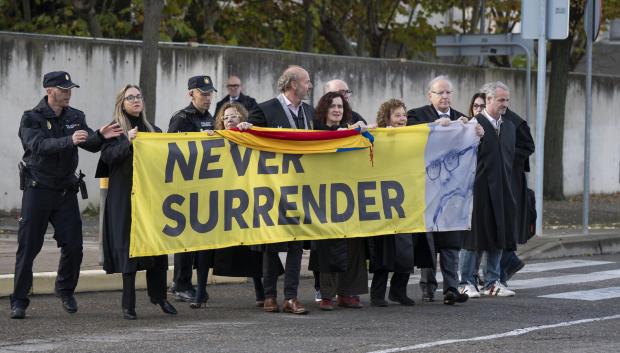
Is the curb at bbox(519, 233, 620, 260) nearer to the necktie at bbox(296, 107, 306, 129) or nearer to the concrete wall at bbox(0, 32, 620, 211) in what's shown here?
the concrete wall at bbox(0, 32, 620, 211)

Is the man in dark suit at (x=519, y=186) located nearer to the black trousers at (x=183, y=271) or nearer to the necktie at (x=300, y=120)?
the necktie at (x=300, y=120)

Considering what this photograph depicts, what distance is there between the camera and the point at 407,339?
9.80 meters

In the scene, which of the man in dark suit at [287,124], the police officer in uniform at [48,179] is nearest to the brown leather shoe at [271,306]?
the man in dark suit at [287,124]

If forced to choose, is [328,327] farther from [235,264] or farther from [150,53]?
[150,53]

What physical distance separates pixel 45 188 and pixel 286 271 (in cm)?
198

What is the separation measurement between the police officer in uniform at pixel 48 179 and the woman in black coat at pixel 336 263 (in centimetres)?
192

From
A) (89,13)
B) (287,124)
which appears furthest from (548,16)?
(89,13)

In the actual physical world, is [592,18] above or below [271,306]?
above

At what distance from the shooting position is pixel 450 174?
41.9 ft

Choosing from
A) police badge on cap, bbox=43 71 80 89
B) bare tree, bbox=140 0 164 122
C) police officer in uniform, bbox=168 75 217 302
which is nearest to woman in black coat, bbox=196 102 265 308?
police officer in uniform, bbox=168 75 217 302

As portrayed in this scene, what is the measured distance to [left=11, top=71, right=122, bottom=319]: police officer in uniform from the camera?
10875 mm

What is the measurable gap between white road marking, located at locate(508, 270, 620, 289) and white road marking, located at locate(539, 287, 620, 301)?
673 millimetres

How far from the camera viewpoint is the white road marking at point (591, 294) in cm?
1282

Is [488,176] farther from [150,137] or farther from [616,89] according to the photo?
[616,89]
